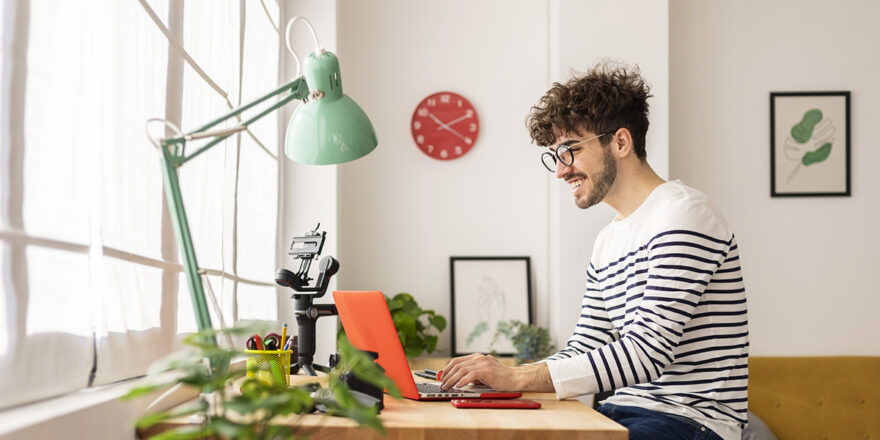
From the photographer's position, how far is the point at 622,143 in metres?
2.05

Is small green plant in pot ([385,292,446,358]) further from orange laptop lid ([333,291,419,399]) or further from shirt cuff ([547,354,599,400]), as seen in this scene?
shirt cuff ([547,354,599,400])

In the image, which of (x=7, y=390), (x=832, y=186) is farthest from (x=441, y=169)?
(x=7, y=390)

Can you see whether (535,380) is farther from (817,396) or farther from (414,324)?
(817,396)

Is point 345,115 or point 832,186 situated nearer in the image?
point 345,115

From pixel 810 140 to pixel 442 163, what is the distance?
178 centimetres

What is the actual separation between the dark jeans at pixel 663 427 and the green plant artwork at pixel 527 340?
1.52 m

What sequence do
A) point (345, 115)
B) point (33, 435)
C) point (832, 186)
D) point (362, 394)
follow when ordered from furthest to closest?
1. point (832, 186)
2. point (345, 115)
3. point (362, 394)
4. point (33, 435)

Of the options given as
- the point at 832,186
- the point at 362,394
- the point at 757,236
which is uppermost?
the point at 832,186

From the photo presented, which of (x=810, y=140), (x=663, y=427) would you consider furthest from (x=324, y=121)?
(x=810, y=140)

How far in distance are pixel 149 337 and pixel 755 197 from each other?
2997mm

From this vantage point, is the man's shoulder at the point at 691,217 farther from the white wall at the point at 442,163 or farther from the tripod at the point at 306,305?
the white wall at the point at 442,163

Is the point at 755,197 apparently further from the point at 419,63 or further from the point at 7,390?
the point at 7,390

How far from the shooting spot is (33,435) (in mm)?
977

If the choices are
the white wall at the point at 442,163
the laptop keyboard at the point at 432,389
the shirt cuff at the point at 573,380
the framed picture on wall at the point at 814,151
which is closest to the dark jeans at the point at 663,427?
the shirt cuff at the point at 573,380
